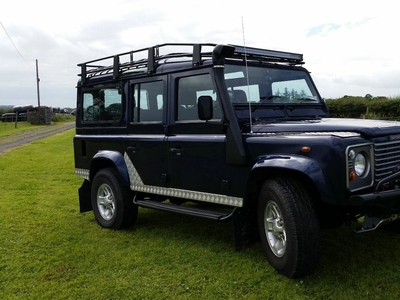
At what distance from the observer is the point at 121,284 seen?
4.55 metres

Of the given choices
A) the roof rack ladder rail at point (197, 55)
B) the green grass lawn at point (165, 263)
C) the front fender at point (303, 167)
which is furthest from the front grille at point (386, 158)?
the roof rack ladder rail at point (197, 55)

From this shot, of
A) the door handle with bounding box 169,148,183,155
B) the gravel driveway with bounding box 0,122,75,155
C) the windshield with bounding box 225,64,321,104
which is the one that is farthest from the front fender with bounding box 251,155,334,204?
the gravel driveway with bounding box 0,122,75,155

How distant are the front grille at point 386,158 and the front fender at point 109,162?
138 inches

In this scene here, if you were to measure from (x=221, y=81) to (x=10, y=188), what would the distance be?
683 centimetres

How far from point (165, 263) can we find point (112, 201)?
6.36 feet

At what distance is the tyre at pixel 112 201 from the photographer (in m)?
6.50

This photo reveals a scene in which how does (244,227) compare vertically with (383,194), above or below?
below

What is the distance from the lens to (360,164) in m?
4.10

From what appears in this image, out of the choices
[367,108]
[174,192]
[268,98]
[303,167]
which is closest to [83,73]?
[174,192]

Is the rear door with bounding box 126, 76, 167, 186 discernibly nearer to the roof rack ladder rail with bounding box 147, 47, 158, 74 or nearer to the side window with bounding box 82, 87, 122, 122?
the roof rack ladder rail with bounding box 147, 47, 158, 74

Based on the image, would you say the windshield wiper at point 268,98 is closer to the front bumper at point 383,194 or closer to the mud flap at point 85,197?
the front bumper at point 383,194

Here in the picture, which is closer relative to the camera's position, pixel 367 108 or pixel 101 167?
pixel 101 167

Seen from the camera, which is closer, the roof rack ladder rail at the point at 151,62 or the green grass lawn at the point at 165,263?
the green grass lawn at the point at 165,263

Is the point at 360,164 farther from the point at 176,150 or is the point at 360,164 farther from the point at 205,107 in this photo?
the point at 176,150
